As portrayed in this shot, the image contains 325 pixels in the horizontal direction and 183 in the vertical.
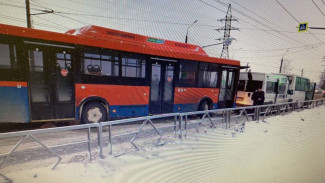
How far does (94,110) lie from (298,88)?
1914cm

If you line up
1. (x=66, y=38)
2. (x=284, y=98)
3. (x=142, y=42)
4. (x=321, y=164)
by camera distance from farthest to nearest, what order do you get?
1. (x=284, y=98)
2. (x=142, y=42)
3. (x=66, y=38)
4. (x=321, y=164)

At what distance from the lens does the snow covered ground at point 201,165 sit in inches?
117

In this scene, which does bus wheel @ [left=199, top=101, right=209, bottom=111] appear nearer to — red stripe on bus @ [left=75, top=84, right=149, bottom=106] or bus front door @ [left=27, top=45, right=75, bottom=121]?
red stripe on bus @ [left=75, top=84, right=149, bottom=106]

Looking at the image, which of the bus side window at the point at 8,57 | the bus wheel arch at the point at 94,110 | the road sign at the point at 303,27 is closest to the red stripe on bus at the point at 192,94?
the bus wheel arch at the point at 94,110

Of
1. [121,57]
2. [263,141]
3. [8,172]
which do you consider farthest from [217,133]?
[8,172]

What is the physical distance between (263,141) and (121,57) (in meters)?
6.50

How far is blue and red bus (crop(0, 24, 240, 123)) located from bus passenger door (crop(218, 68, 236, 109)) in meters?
1.23

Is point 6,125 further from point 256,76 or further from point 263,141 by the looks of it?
point 256,76

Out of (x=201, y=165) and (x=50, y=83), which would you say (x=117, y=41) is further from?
(x=201, y=165)

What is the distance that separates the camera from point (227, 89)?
940cm

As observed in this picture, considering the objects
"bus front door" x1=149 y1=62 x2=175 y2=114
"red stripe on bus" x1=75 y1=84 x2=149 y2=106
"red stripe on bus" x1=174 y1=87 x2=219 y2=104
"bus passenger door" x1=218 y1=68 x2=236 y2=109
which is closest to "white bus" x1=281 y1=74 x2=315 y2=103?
"bus passenger door" x1=218 y1=68 x2=236 y2=109

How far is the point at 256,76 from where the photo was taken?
10.9m

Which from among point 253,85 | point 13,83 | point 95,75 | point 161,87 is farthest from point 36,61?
point 253,85

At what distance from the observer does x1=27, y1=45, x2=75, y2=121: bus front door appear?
4.82m
